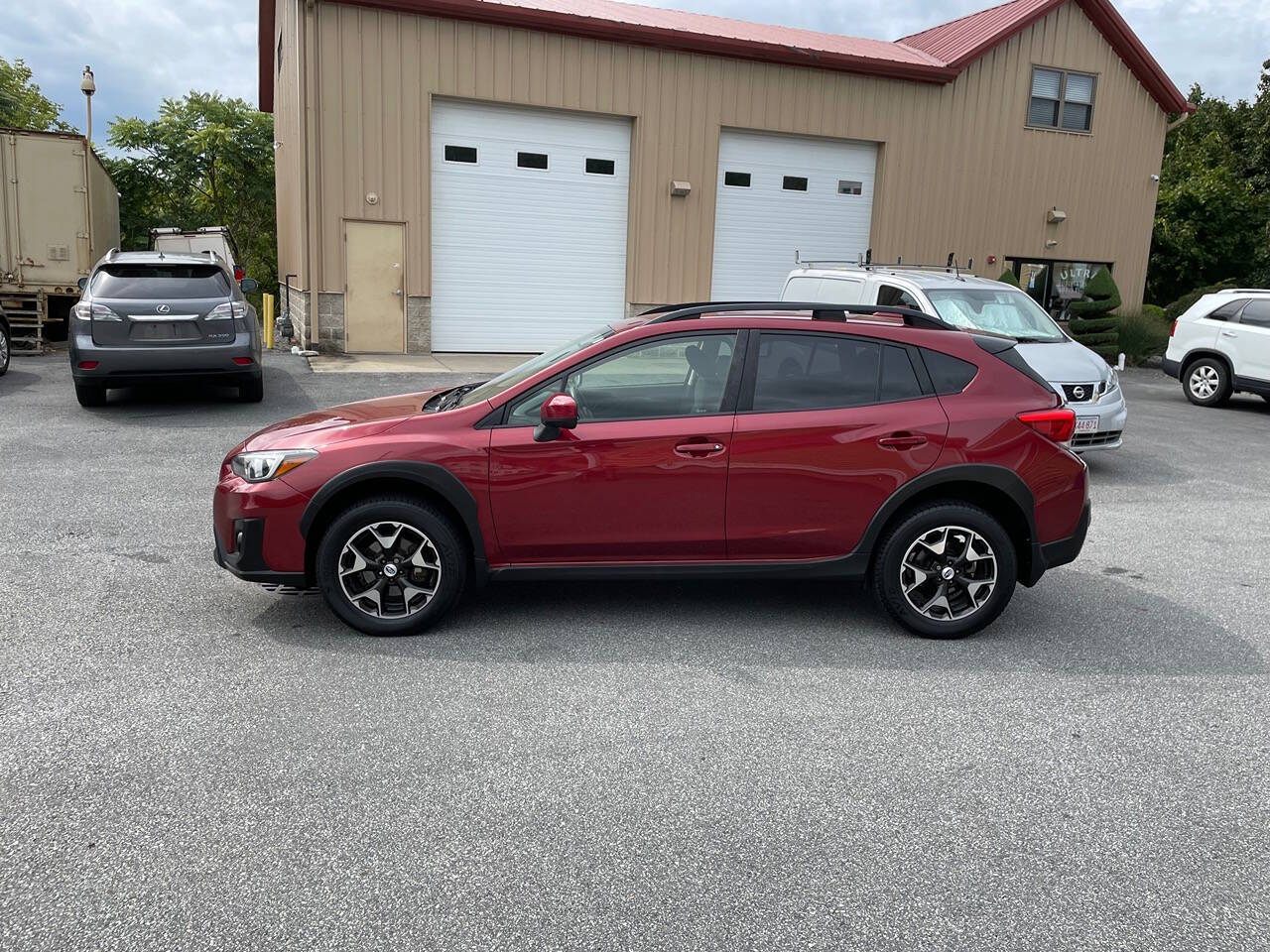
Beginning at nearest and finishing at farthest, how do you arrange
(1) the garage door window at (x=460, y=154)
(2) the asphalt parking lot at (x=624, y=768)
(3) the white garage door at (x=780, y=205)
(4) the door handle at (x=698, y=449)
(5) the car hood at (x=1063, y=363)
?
1. (2) the asphalt parking lot at (x=624, y=768)
2. (4) the door handle at (x=698, y=449)
3. (5) the car hood at (x=1063, y=363)
4. (1) the garage door window at (x=460, y=154)
5. (3) the white garage door at (x=780, y=205)

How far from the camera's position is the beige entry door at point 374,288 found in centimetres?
1778

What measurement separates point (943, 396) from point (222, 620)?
12.4ft

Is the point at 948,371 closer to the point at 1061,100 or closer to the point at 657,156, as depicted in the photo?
the point at 657,156

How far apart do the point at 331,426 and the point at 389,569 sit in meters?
0.77

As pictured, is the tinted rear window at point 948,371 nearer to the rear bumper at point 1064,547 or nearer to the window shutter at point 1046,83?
the rear bumper at point 1064,547

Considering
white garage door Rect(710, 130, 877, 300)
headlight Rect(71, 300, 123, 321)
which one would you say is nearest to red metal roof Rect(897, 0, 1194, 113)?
white garage door Rect(710, 130, 877, 300)

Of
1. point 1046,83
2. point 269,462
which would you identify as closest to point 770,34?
point 1046,83

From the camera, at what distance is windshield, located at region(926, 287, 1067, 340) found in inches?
415

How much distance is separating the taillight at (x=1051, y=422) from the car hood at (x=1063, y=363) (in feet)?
14.4

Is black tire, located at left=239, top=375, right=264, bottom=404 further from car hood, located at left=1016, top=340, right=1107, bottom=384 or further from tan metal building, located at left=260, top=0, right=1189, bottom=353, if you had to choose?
car hood, located at left=1016, top=340, right=1107, bottom=384

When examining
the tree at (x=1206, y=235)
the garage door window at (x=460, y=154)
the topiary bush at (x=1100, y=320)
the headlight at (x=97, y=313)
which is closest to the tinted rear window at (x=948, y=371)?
the headlight at (x=97, y=313)

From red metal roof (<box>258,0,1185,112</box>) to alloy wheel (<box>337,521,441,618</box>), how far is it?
47.2 feet

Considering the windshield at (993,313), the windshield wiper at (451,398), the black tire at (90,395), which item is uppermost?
the windshield at (993,313)


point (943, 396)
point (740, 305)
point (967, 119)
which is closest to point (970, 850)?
point (943, 396)
